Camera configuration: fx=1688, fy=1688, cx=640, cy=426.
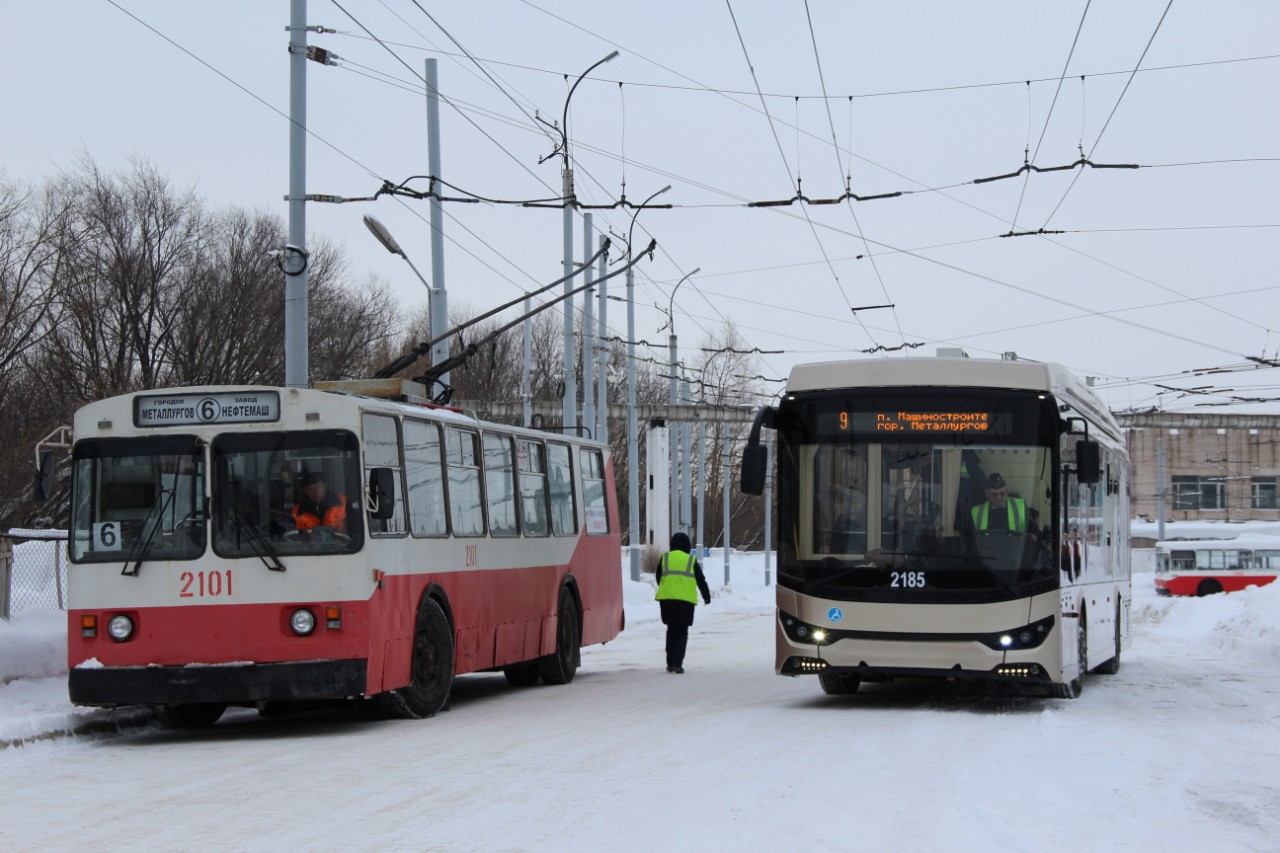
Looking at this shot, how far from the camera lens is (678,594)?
19844mm

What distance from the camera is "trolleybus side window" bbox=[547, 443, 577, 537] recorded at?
18.9m

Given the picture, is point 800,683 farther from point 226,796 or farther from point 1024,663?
point 226,796

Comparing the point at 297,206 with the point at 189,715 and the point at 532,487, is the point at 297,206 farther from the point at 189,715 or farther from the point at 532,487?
the point at 189,715

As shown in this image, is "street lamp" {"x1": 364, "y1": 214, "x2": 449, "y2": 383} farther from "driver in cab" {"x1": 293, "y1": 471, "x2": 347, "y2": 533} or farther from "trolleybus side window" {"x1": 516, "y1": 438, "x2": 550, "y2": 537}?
"driver in cab" {"x1": 293, "y1": 471, "x2": 347, "y2": 533}

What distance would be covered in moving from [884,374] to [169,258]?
137ft

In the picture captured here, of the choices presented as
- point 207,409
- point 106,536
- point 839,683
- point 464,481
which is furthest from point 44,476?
point 839,683

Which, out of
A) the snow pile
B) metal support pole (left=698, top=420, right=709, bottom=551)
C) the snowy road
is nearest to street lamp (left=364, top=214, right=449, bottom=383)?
the snowy road

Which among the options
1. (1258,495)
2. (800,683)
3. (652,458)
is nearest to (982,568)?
(800,683)

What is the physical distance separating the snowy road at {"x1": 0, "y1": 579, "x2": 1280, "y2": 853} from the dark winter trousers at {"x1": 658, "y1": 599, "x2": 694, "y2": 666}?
299cm

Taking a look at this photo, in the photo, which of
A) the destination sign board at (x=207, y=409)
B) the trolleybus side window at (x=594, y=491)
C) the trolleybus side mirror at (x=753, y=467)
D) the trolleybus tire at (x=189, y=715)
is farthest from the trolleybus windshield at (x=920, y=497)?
the trolleybus side window at (x=594, y=491)

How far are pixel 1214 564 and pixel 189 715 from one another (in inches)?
2188

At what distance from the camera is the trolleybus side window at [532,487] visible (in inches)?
696

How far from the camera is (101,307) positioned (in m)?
50.1

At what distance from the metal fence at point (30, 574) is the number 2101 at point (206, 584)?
3.55 m
